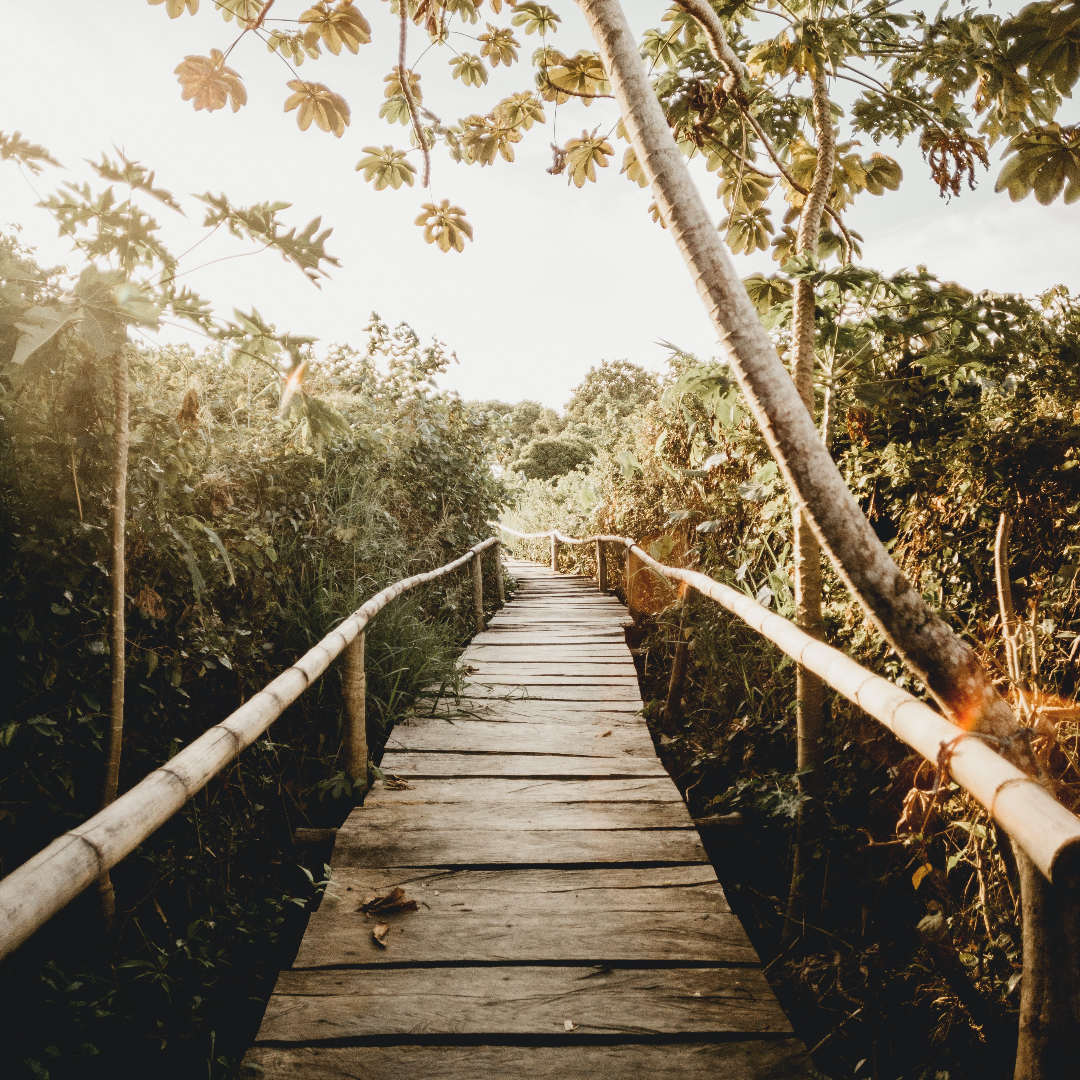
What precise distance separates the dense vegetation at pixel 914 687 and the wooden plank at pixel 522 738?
49 centimetres

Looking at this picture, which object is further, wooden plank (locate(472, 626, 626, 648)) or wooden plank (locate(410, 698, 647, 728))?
wooden plank (locate(472, 626, 626, 648))

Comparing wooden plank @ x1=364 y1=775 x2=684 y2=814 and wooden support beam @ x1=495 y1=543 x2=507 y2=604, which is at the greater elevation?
wooden support beam @ x1=495 y1=543 x2=507 y2=604

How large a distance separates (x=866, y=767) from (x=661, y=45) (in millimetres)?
3063

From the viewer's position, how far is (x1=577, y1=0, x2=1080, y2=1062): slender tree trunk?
117 centimetres

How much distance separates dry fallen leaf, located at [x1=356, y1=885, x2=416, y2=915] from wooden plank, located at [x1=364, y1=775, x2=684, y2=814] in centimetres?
54

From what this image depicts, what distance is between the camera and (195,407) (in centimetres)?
208

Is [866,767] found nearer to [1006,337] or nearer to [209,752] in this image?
[1006,337]

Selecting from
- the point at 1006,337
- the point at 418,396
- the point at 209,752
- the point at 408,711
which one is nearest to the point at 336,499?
the point at 408,711

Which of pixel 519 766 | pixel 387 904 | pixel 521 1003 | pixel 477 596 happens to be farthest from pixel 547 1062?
pixel 477 596

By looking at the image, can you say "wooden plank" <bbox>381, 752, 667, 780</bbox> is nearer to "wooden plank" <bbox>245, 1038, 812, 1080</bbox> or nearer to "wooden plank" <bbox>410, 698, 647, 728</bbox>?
"wooden plank" <bbox>410, 698, 647, 728</bbox>

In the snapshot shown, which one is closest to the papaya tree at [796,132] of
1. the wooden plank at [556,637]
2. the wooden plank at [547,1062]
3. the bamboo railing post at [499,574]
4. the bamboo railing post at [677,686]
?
the wooden plank at [547,1062]

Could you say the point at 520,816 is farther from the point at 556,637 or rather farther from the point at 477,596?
the point at 477,596

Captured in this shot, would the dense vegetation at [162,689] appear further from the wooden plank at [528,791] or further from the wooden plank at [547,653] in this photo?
the wooden plank at [547,653]

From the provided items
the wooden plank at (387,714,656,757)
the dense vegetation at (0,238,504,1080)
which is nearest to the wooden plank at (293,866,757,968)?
the dense vegetation at (0,238,504,1080)
